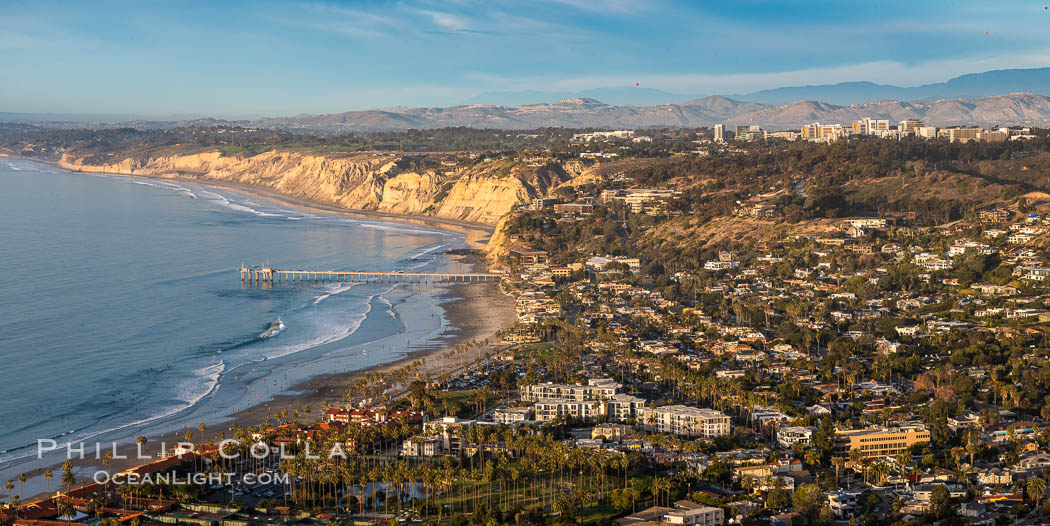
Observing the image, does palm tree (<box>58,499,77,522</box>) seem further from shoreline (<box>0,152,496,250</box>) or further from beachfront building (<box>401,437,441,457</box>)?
shoreline (<box>0,152,496,250</box>)

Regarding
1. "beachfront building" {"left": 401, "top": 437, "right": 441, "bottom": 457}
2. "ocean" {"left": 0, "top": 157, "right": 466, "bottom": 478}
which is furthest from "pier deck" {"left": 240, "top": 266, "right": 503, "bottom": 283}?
"beachfront building" {"left": 401, "top": 437, "right": 441, "bottom": 457}

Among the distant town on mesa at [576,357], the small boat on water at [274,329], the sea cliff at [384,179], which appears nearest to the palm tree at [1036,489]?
the distant town on mesa at [576,357]

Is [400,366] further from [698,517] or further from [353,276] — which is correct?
[353,276]

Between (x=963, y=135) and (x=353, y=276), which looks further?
(x=963, y=135)

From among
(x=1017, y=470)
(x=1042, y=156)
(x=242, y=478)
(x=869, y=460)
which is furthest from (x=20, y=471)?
(x=1042, y=156)

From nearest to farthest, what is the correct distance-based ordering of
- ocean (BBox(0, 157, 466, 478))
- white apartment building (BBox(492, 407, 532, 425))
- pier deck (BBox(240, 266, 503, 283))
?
1. white apartment building (BBox(492, 407, 532, 425))
2. ocean (BBox(0, 157, 466, 478))
3. pier deck (BBox(240, 266, 503, 283))

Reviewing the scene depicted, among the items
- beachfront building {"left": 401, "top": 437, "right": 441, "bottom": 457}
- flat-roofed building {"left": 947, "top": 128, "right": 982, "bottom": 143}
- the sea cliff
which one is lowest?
beachfront building {"left": 401, "top": 437, "right": 441, "bottom": 457}

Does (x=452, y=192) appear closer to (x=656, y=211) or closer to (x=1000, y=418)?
(x=656, y=211)

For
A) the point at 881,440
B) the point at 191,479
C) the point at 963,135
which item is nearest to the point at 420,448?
the point at 191,479

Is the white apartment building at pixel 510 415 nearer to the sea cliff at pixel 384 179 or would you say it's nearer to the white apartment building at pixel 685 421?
the white apartment building at pixel 685 421
